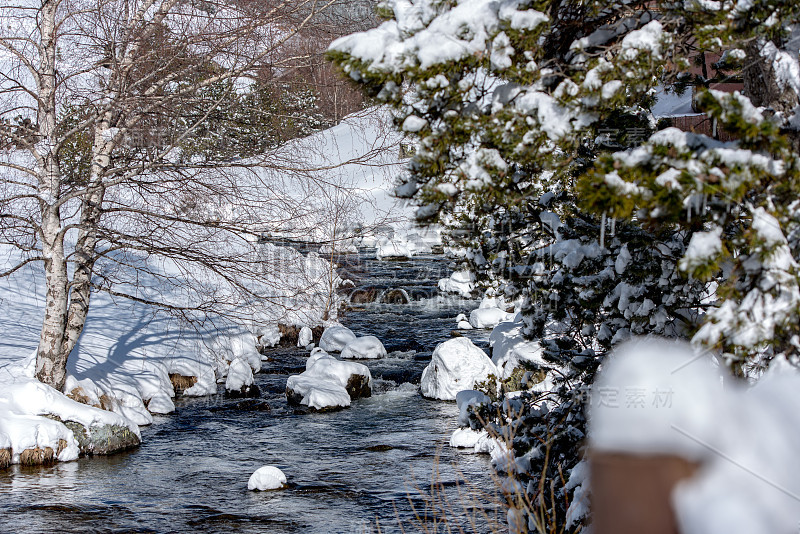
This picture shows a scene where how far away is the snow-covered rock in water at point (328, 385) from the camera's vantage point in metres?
12.1

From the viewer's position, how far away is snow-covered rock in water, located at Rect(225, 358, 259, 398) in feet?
42.4

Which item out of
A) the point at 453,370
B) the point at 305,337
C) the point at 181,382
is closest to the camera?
the point at 453,370

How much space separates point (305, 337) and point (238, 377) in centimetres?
431

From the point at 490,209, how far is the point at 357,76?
6.02 ft

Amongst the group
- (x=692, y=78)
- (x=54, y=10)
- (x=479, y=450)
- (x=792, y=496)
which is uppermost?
(x=54, y=10)

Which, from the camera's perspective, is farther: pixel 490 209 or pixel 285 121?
pixel 285 121

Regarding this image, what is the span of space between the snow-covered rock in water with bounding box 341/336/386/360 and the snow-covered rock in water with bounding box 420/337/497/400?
2.67m

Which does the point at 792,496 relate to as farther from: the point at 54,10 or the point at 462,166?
the point at 54,10

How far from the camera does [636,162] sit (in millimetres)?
2590

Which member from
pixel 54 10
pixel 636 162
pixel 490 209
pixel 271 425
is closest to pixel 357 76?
pixel 636 162

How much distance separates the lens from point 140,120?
24.2 feet

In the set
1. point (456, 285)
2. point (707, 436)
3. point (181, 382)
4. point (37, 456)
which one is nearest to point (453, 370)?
point (181, 382)

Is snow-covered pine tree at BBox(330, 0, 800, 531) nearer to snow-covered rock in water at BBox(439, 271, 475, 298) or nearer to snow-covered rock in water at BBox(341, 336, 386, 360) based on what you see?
snow-covered rock in water at BBox(341, 336, 386, 360)

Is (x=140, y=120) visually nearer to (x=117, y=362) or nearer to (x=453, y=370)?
A: (x=117, y=362)
